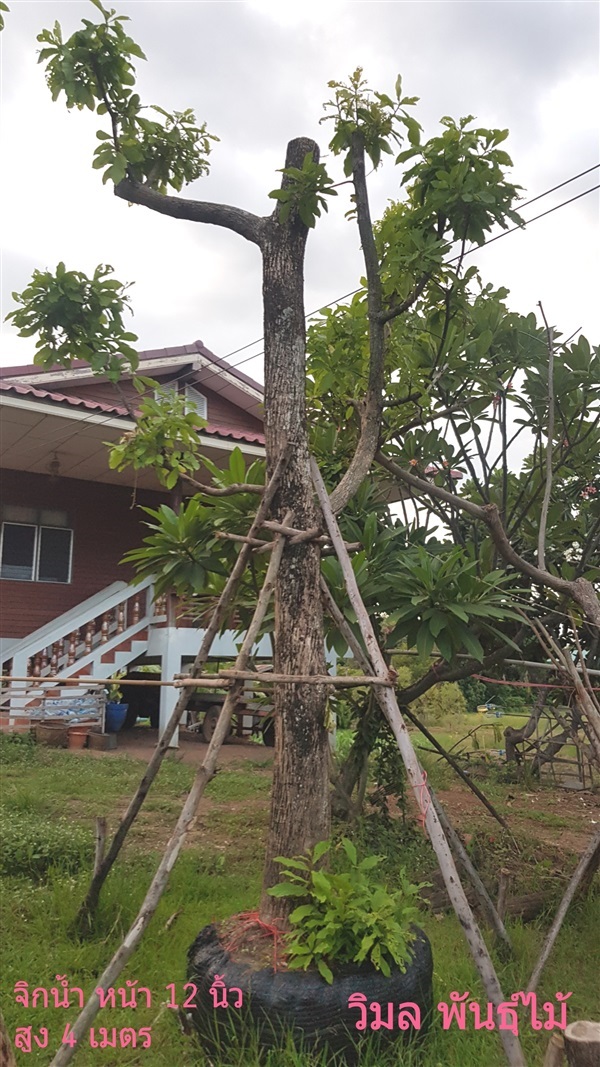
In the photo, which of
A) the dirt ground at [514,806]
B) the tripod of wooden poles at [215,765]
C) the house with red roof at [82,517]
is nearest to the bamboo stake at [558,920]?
the tripod of wooden poles at [215,765]

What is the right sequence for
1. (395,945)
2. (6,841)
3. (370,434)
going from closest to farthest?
(395,945) → (370,434) → (6,841)

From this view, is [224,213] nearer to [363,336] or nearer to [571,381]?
[363,336]

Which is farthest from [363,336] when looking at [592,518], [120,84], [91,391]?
[91,391]

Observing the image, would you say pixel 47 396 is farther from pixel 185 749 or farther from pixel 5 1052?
pixel 5 1052

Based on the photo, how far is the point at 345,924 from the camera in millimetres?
2912

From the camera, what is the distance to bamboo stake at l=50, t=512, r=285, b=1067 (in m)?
2.49

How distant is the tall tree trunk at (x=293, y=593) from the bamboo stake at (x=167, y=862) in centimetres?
22

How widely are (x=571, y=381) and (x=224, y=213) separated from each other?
2571 millimetres

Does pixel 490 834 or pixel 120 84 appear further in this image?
pixel 490 834

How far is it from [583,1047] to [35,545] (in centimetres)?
1143

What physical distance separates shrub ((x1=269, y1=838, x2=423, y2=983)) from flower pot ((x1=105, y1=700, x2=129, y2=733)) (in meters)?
9.19

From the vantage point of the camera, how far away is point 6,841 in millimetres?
5020

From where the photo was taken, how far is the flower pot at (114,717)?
38.5 ft

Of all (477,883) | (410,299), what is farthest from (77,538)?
(477,883)
